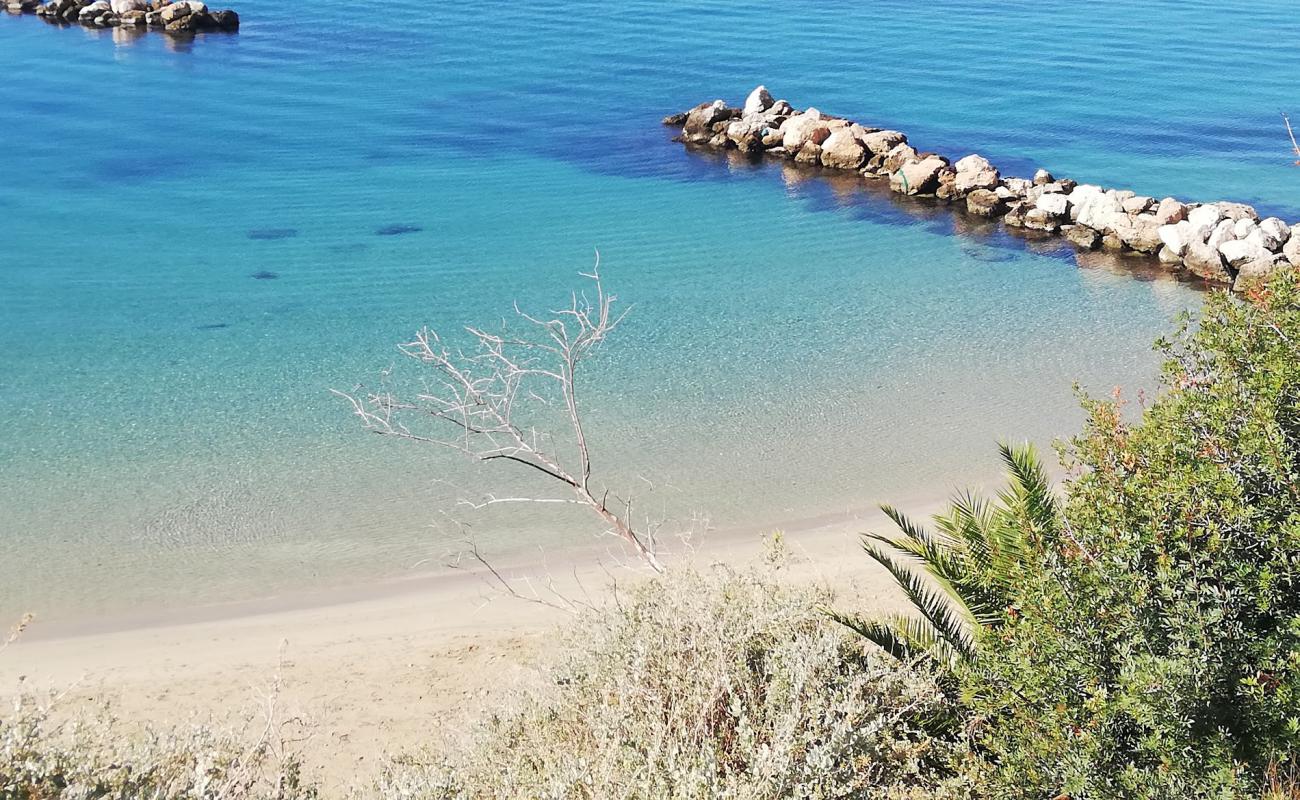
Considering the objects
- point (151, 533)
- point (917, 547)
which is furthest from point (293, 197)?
point (917, 547)

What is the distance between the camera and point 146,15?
41.7 meters

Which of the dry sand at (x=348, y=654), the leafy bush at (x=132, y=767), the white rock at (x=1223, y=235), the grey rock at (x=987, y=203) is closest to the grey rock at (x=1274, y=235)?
the white rock at (x=1223, y=235)

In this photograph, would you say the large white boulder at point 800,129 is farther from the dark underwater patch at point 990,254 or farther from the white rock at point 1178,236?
the white rock at point 1178,236

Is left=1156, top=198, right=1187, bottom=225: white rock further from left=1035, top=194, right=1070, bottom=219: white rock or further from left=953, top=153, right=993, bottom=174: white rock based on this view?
left=953, top=153, right=993, bottom=174: white rock

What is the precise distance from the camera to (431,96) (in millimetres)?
34750

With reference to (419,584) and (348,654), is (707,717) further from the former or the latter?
(419,584)

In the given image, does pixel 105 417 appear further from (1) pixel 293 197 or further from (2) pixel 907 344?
(2) pixel 907 344

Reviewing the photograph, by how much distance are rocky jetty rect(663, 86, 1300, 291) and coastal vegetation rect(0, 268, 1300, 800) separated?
13200 millimetres

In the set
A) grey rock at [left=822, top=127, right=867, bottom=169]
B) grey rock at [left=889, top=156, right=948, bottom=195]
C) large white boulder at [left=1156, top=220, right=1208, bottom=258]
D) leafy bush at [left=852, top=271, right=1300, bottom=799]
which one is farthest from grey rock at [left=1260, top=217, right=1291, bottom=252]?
leafy bush at [left=852, top=271, right=1300, bottom=799]

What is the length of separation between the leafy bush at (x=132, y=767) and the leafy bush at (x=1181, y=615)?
4233 mm

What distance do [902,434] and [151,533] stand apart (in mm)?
9866

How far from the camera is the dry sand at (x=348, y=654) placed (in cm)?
1084

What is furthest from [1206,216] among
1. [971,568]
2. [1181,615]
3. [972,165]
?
[1181,615]

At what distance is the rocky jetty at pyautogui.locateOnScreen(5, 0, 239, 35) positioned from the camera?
41250 millimetres
